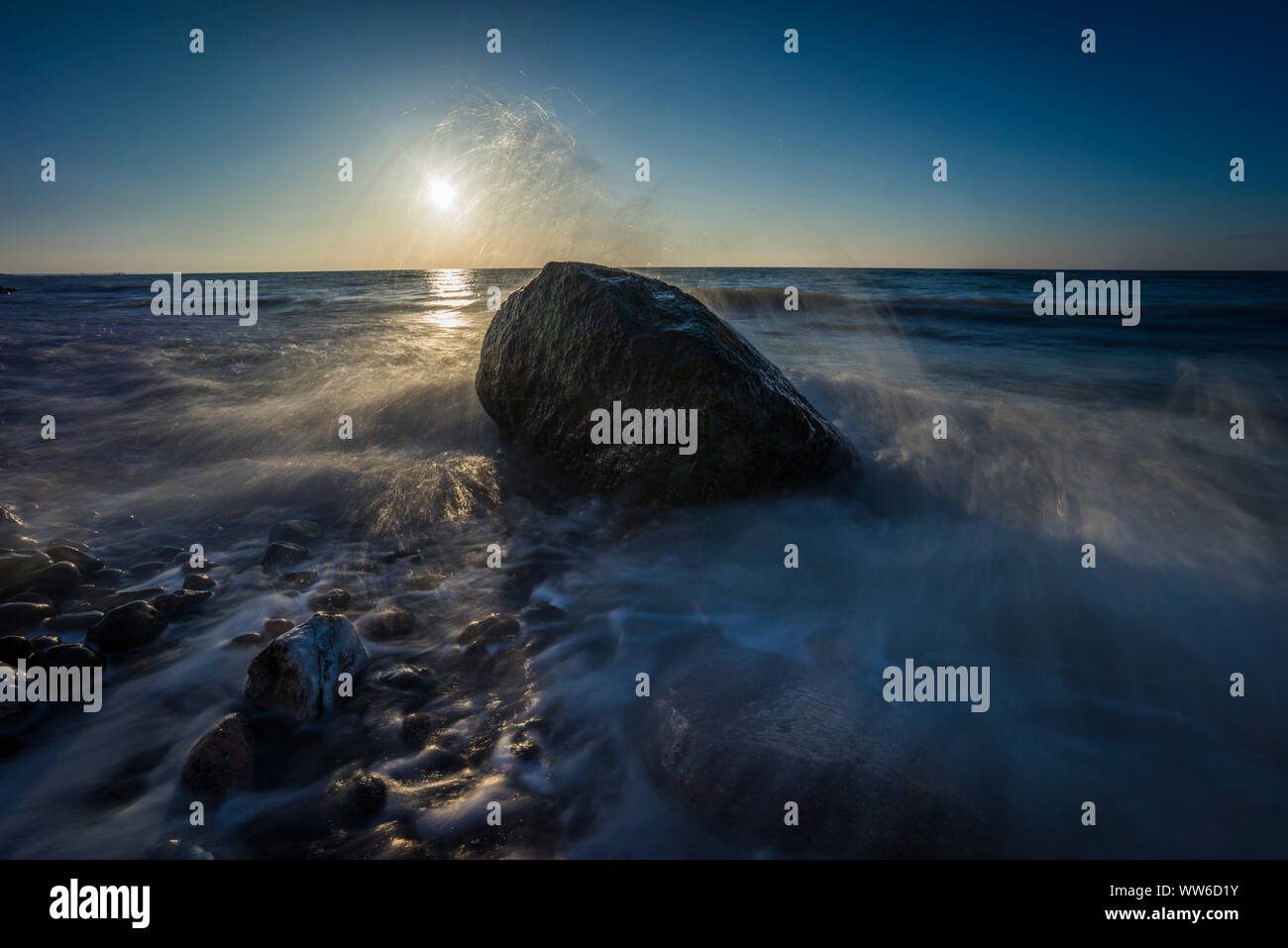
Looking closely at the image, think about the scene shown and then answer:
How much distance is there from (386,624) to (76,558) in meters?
2.20

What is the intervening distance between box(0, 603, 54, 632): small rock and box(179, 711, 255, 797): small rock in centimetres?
159

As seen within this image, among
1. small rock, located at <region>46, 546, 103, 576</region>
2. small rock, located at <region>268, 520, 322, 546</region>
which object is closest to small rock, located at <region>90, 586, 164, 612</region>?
small rock, located at <region>46, 546, 103, 576</region>

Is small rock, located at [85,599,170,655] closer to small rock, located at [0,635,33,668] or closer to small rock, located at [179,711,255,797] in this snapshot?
Answer: small rock, located at [0,635,33,668]

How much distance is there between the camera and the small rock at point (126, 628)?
9.57 ft

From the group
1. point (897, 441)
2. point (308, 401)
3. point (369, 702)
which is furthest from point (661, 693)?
point (308, 401)

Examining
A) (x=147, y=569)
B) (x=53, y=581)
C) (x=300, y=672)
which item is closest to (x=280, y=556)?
(x=147, y=569)

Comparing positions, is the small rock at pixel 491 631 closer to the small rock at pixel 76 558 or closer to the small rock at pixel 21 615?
the small rock at pixel 21 615

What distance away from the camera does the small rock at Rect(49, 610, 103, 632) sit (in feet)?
9.93

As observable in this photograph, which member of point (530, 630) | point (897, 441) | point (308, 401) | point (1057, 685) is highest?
point (308, 401)

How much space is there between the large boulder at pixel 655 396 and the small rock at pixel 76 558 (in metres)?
3.08

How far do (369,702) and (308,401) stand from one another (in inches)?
234

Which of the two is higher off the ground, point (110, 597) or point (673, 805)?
point (110, 597)

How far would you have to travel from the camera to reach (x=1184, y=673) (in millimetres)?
3057

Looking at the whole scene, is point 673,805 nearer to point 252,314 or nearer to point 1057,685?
point 1057,685
